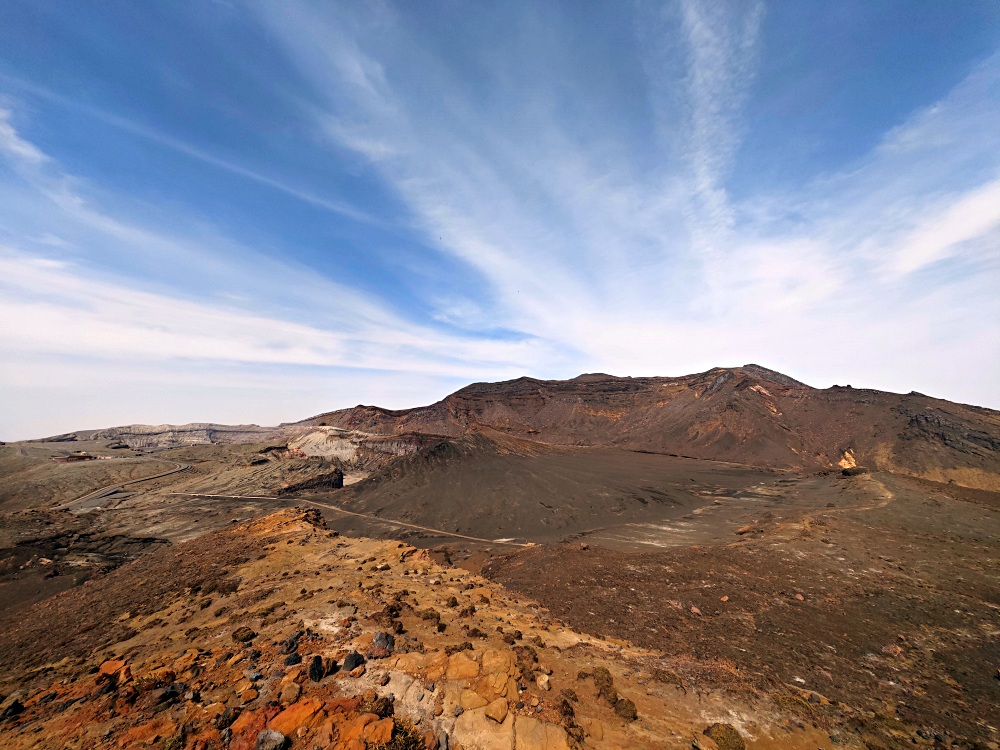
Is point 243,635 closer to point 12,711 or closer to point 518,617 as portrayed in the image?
point 12,711

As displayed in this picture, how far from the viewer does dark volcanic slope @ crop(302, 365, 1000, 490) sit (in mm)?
51750

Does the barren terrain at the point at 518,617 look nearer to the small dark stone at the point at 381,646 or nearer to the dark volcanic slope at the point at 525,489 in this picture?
the small dark stone at the point at 381,646

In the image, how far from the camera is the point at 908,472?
5012 cm

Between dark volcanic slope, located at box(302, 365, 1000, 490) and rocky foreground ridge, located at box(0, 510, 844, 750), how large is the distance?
64.0 metres

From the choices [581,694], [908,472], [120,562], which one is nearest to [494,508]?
[120,562]

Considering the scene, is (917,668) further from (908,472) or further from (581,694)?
(908,472)

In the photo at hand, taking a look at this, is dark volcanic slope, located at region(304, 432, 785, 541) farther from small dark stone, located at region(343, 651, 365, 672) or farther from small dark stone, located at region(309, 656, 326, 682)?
small dark stone, located at region(309, 656, 326, 682)

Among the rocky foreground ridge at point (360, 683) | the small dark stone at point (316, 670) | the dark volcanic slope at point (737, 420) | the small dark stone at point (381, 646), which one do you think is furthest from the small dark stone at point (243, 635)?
the dark volcanic slope at point (737, 420)

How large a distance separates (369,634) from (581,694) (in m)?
4.98

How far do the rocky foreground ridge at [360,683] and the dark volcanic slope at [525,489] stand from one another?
67.1ft

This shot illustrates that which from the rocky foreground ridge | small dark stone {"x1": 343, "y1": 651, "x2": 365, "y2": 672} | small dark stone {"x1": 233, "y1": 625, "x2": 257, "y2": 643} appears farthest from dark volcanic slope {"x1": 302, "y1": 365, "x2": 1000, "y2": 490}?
small dark stone {"x1": 233, "y1": 625, "x2": 257, "y2": 643}

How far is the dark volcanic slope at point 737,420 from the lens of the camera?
51750 mm

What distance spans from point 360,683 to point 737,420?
7991cm

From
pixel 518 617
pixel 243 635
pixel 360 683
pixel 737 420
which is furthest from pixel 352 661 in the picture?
pixel 737 420
